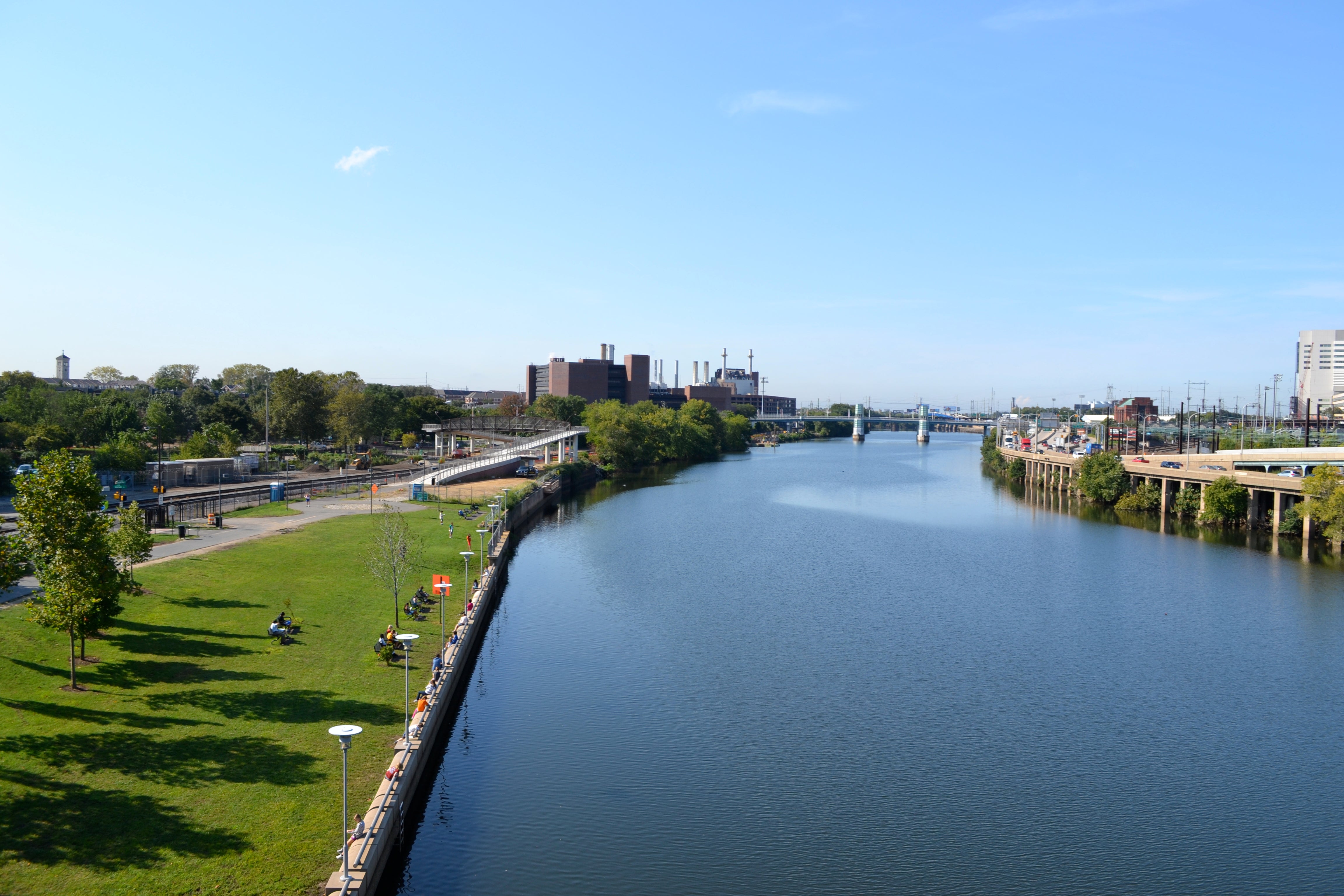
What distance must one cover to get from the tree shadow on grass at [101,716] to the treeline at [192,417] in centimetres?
3496

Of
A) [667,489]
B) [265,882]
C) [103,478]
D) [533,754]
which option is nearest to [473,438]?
[667,489]

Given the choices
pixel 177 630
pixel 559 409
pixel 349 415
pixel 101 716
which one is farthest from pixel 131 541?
pixel 559 409

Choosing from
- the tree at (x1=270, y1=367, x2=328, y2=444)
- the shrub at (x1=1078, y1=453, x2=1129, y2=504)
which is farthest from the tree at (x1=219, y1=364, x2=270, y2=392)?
the shrub at (x1=1078, y1=453, x2=1129, y2=504)

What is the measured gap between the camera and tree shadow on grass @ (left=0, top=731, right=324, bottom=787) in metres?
15.9

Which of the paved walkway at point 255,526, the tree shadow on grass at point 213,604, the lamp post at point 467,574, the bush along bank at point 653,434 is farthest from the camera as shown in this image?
the bush along bank at point 653,434

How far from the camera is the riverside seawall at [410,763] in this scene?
543 inches

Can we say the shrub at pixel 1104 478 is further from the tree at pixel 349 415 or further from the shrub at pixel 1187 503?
→ the tree at pixel 349 415

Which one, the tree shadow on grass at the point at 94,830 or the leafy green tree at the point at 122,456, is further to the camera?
the leafy green tree at the point at 122,456

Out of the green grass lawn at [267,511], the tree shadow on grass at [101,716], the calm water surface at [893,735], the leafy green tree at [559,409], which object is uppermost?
the leafy green tree at [559,409]

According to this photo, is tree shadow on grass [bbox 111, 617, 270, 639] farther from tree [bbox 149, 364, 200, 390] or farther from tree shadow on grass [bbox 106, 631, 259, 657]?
tree [bbox 149, 364, 200, 390]

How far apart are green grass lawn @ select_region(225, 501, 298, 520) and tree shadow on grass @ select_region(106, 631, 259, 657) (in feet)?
77.5

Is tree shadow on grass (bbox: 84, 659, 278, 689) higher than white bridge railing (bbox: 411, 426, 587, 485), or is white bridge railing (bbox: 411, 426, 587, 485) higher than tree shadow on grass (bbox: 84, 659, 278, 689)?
white bridge railing (bbox: 411, 426, 587, 485)

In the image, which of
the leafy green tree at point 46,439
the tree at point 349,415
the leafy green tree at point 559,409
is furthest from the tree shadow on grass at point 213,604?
the leafy green tree at point 559,409

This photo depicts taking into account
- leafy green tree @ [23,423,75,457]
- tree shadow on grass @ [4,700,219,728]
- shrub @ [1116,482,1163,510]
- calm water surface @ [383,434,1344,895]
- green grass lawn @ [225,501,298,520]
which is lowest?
calm water surface @ [383,434,1344,895]
